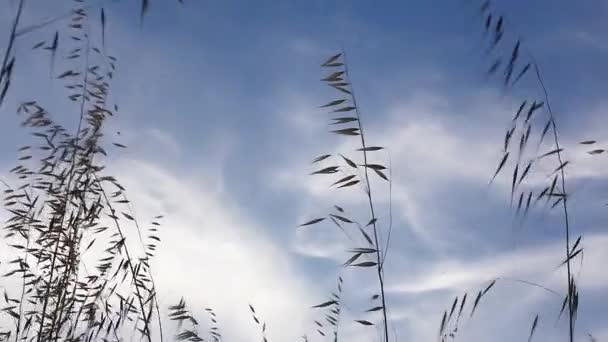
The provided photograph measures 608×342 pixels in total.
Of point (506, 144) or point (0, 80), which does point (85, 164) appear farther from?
point (506, 144)

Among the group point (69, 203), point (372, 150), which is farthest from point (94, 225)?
point (372, 150)

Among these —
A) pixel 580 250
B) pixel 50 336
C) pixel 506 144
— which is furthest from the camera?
pixel 50 336

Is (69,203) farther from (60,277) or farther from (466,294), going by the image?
(466,294)

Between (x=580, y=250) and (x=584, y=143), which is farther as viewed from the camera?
(x=584, y=143)

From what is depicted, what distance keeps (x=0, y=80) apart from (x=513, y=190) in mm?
2014

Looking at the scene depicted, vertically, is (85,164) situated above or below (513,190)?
above

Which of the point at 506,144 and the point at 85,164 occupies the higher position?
the point at 85,164

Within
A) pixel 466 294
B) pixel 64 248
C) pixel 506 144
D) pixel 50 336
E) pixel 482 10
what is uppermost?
pixel 482 10

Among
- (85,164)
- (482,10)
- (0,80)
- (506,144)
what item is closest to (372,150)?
(506,144)

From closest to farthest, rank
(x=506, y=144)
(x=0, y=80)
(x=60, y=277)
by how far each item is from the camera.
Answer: (x=0, y=80) → (x=506, y=144) → (x=60, y=277)

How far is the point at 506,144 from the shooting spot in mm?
3072

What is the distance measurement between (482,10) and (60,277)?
8.63 ft

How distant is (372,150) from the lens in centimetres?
303

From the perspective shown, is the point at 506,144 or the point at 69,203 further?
the point at 69,203
